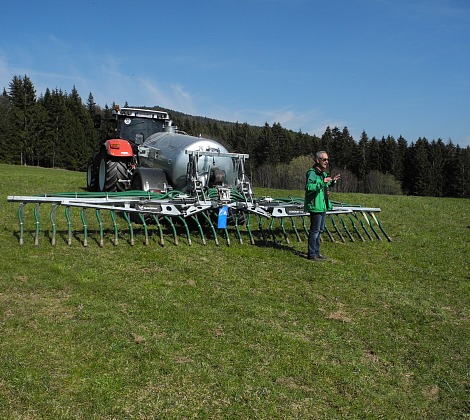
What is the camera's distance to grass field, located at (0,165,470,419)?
3.70m

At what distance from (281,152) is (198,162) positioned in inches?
2550

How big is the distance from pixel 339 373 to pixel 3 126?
198 feet

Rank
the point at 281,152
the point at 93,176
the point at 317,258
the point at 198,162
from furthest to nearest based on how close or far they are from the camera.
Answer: the point at 281,152 < the point at 93,176 < the point at 198,162 < the point at 317,258

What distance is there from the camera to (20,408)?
3.40 meters

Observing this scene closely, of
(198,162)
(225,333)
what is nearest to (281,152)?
(198,162)

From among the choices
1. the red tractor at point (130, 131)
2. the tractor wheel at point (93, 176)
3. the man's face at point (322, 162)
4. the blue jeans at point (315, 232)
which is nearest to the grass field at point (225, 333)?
the blue jeans at point (315, 232)

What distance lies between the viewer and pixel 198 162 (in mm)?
9945

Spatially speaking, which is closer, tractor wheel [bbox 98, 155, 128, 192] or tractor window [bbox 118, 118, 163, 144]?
tractor wheel [bbox 98, 155, 128, 192]

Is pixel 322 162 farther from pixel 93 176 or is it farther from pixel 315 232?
pixel 93 176

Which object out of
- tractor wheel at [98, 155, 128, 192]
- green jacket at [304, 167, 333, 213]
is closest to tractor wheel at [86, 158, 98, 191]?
tractor wheel at [98, 155, 128, 192]

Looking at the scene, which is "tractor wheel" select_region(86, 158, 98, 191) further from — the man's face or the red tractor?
the man's face

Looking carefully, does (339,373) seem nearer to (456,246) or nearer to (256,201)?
(256,201)

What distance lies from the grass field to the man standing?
40 centimetres

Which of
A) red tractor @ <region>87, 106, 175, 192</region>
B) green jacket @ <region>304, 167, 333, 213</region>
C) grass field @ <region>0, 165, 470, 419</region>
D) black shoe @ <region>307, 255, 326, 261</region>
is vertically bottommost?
grass field @ <region>0, 165, 470, 419</region>
